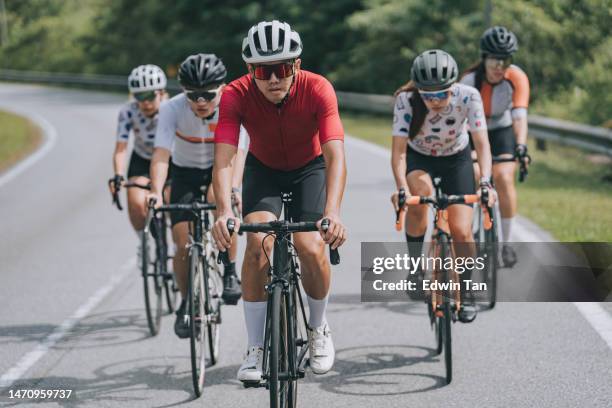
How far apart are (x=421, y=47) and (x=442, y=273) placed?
22.2 m

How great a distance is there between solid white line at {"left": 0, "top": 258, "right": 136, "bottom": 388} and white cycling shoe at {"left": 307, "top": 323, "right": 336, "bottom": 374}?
2.07 metres

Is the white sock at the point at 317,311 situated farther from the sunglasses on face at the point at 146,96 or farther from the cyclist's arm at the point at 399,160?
the sunglasses on face at the point at 146,96

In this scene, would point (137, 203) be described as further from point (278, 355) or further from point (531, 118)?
point (531, 118)

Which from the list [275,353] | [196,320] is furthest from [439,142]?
[275,353]

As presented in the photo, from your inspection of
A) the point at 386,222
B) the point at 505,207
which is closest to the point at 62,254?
the point at 386,222

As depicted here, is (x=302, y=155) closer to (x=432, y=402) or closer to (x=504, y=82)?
(x=432, y=402)

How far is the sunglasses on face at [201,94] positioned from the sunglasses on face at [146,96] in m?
1.13

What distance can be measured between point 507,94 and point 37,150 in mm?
16928

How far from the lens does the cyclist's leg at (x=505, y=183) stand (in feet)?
28.0

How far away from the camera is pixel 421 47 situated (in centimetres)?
2794

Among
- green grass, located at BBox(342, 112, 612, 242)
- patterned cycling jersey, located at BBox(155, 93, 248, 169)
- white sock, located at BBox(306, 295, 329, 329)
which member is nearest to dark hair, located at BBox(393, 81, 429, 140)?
patterned cycling jersey, located at BBox(155, 93, 248, 169)

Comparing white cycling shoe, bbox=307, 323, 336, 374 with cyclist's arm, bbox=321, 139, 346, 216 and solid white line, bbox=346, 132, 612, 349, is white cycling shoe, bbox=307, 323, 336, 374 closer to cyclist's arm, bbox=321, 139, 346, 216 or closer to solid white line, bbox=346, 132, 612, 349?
cyclist's arm, bbox=321, 139, 346, 216

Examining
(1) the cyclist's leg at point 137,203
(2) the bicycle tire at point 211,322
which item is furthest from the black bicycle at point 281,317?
(1) the cyclist's leg at point 137,203

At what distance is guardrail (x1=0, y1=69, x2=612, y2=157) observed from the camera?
50.6ft
